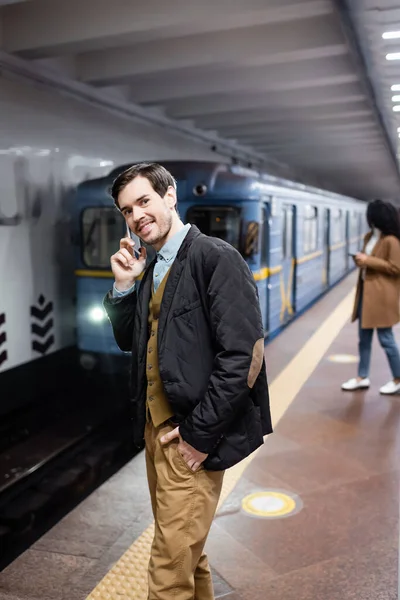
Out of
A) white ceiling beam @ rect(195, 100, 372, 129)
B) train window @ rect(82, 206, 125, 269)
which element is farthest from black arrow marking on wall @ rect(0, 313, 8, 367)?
white ceiling beam @ rect(195, 100, 372, 129)

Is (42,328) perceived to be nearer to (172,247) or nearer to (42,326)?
(42,326)

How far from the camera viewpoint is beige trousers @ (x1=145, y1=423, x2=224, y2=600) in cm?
192

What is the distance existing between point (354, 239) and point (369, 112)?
9157 mm

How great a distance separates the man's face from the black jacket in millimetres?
100

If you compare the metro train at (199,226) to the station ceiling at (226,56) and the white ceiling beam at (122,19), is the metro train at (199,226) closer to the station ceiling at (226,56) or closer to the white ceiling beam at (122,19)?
the station ceiling at (226,56)

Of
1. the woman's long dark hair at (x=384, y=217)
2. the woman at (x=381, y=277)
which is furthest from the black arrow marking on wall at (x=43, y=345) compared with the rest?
the woman's long dark hair at (x=384, y=217)

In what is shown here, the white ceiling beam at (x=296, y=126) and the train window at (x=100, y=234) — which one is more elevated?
the white ceiling beam at (x=296, y=126)

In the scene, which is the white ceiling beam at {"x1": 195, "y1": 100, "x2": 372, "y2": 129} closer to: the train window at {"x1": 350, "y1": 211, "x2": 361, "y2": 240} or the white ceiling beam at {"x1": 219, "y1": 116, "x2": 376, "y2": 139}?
the white ceiling beam at {"x1": 219, "y1": 116, "x2": 376, "y2": 139}

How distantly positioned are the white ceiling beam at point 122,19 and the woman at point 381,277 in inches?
68.0

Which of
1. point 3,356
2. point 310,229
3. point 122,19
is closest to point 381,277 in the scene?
point 122,19

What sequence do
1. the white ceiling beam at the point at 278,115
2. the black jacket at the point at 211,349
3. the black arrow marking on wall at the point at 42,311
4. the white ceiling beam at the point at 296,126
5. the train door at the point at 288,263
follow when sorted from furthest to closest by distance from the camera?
the white ceiling beam at the point at 296,126
the train door at the point at 288,263
the white ceiling beam at the point at 278,115
the black arrow marking on wall at the point at 42,311
the black jacket at the point at 211,349

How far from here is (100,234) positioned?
6.73 metres

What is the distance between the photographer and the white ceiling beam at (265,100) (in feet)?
24.6

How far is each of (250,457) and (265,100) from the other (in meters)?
5.44
